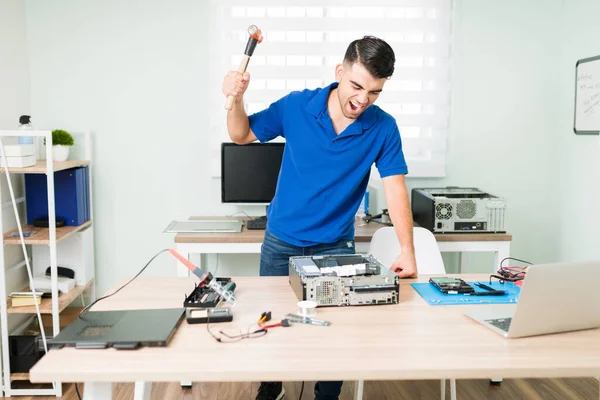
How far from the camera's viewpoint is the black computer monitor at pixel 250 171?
129 inches

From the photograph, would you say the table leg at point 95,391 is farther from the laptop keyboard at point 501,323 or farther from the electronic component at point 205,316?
the laptop keyboard at point 501,323

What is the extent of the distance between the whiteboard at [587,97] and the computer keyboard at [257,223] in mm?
1886

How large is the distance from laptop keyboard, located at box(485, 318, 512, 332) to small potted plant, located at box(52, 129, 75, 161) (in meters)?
2.44

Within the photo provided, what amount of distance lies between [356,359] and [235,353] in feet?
0.94

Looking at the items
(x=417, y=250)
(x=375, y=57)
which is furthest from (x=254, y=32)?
(x=417, y=250)

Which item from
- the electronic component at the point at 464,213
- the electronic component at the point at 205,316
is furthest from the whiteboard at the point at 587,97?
the electronic component at the point at 205,316

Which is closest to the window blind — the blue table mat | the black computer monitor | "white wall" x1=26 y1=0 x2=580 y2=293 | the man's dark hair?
"white wall" x1=26 y1=0 x2=580 y2=293

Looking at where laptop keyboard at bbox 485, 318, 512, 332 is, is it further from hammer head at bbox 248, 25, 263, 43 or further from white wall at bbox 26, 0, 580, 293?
white wall at bbox 26, 0, 580, 293

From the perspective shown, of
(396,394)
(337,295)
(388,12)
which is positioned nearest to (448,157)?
(388,12)

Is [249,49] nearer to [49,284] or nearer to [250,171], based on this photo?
[250,171]

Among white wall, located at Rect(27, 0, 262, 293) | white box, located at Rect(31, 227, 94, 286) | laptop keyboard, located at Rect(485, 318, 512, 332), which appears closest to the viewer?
laptop keyboard, located at Rect(485, 318, 512, 332)

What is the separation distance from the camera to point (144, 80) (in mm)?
3506

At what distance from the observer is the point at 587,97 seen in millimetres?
3295

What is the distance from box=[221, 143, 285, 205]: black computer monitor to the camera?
3271 mm
